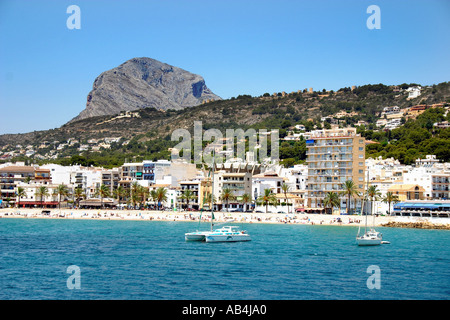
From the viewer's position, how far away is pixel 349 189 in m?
104

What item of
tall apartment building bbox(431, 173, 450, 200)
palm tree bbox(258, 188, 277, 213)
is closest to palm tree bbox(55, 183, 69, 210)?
palm tree bbox(258, 188, 277, 213)

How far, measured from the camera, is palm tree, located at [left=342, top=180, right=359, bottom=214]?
104188 millimetres

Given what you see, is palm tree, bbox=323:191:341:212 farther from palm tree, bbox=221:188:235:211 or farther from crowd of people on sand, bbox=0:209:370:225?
palm tree, bbox=221:188:235:211

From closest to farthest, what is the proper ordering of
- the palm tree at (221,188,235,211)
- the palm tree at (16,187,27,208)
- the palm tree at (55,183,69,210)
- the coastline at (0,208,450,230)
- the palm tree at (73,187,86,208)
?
the coastline at (0,208,450,230)
the palm tree at (221,188,235,211)
the palm tree at (55,183,69,210)
the palm tree at (16,187,27,208)
the palm tree at (73,187,86,208)

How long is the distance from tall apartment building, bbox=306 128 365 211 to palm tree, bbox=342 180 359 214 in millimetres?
986

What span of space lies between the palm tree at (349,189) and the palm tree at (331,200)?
1.96 meters

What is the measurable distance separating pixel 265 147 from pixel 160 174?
42.1 m

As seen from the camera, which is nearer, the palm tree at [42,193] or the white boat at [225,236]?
the white boat at [225,236]

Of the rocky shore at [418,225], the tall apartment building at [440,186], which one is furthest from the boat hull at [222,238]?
the tall apartment building at [440,186]

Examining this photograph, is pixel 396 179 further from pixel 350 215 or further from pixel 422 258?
pixel 422 258

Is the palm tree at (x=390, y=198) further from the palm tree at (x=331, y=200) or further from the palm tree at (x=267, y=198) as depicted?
the palm tree at (x=267, y=198)

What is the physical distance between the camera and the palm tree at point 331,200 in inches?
4243

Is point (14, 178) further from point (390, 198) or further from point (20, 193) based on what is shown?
point (390, 198)

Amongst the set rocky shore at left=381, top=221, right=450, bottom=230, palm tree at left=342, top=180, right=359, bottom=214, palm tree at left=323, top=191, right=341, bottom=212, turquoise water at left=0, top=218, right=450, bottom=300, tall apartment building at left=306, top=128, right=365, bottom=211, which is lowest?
turquoise water at left=0, top=218, right=450, bottom=300
